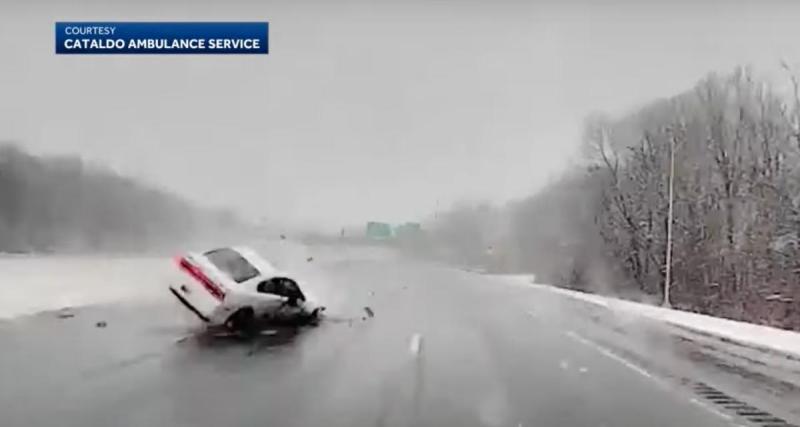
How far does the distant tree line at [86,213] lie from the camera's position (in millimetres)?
12625

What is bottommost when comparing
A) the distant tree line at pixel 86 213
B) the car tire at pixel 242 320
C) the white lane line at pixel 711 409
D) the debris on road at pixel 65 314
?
the debris on road at pixel 65 314

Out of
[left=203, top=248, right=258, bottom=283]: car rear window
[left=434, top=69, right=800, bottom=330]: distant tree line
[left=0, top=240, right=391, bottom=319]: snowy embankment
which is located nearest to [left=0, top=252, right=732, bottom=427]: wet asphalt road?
[left=0, top=240, right=391, bottom=319]: snowy embankment

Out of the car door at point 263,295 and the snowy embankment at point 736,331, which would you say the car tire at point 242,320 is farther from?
the snowy embankment at point 736,331

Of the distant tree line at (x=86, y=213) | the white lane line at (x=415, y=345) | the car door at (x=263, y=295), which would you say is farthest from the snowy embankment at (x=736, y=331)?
the distant tree line at (x=86, y=213)

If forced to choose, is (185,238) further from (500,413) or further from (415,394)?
(500,413)

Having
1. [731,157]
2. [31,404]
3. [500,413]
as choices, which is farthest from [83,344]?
[731,157]

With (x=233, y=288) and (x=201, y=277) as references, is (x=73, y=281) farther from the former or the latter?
(x=233, y=288)

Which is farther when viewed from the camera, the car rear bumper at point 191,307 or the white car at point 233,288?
the car rear bumper at point 191,307

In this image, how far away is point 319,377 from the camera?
11.6 m

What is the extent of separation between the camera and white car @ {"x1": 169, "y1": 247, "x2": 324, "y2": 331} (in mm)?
15641

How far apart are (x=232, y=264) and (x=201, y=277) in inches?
20.7

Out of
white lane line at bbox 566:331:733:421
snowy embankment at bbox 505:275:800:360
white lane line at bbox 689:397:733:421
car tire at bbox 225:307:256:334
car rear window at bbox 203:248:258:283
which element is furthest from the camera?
snowy embankment at bbox 505:275:800:360

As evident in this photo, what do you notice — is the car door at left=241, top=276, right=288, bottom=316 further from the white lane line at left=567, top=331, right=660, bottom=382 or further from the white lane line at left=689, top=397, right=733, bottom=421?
the white lane line at left=689, top=397, right=733, bottom=421

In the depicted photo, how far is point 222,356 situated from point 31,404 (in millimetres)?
4962
